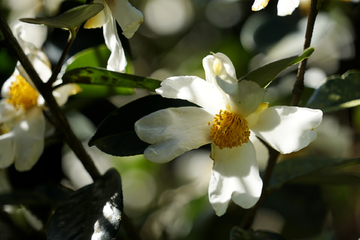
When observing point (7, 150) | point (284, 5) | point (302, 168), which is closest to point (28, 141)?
point (7, 150)

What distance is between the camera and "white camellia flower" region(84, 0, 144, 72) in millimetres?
594

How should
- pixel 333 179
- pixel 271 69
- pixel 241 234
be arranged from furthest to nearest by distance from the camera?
pixel 333 179 < pixel 241 234 < pixel 271 69

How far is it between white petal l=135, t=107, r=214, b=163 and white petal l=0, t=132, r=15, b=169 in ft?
1.18

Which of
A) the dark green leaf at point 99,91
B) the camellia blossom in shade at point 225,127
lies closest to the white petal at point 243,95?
the camellia blossom in shade at point 225,127

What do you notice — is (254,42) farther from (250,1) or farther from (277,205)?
(277,205)

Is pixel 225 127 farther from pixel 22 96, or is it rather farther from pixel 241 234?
pixel 22 96

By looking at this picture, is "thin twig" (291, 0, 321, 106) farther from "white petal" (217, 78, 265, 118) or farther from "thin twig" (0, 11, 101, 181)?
"thin twig" (0, 11, 101, 181)

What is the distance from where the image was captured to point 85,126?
1305mm

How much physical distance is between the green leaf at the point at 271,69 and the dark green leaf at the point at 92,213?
0.32 metres

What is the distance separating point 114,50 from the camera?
655 mm

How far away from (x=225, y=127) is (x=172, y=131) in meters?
0.09

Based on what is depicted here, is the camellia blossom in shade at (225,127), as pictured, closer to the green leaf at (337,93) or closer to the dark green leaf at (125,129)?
A: the dark green leaf at (125,129)

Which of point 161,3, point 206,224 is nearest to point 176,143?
point 206,224

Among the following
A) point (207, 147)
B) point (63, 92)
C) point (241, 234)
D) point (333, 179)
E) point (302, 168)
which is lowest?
point (207, 147)
